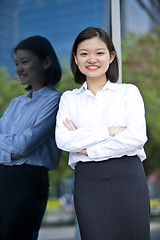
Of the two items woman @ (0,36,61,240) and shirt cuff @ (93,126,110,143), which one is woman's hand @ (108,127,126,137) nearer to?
shirt cuff @ (93,126,110,143)

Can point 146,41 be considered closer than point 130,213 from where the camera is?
No

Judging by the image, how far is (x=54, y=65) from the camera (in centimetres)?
270

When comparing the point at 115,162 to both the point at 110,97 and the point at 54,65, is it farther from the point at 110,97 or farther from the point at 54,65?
the point at 54,65

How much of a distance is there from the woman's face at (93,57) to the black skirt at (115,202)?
557 mm

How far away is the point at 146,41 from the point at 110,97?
8293mm

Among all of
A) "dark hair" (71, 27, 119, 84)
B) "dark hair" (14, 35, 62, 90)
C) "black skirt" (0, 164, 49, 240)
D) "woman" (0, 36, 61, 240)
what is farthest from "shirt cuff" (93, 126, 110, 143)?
"dark hair" (14, 35, 62, 90)

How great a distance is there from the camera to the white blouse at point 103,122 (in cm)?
184

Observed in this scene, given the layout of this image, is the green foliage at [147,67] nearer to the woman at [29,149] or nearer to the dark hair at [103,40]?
the woman at [29,149]

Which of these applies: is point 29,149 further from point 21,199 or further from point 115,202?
point 115,202

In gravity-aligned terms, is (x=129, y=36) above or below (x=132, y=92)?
above

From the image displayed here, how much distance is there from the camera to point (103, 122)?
1.99 metres

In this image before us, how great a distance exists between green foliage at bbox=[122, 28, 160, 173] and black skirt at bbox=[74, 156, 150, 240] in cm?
755

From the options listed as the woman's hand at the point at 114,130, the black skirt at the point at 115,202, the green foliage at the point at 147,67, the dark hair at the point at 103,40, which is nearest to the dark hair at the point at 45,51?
the dark hair at the point at 103,40

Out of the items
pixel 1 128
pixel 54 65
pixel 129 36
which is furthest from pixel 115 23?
pixel 129 36
